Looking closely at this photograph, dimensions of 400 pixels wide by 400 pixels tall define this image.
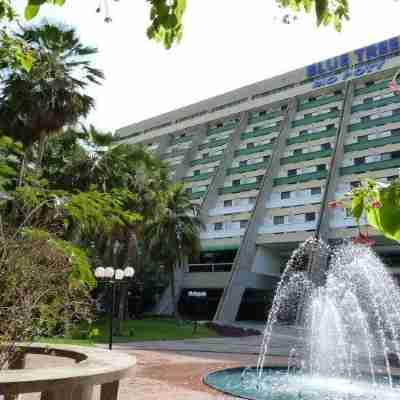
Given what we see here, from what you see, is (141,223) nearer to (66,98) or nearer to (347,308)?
(66,98)

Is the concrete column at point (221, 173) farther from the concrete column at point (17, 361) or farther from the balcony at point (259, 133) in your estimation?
the concrete column at point (17, 361)

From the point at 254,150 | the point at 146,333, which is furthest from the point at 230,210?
the point at 146,333

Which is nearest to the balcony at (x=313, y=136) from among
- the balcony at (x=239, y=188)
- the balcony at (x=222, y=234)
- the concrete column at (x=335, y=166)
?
the concrete column at (x=335, y=166)

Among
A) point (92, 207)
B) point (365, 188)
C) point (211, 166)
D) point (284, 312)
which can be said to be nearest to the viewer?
point (365, 188)

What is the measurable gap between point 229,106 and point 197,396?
5390 centimetres

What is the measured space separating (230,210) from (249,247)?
7678 mm

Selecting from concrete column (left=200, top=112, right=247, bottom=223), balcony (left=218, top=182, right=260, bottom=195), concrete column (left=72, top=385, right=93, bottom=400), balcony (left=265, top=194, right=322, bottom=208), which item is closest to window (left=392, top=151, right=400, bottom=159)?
balcony (left=265, top=194, right=322, bottom=208)

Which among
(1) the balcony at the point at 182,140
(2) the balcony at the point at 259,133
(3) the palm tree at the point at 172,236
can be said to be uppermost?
(1) the balcony at the point at 182,140

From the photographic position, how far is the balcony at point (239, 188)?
174 feet

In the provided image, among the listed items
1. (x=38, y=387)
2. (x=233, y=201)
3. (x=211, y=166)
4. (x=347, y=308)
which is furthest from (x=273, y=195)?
(x=38, y=387)

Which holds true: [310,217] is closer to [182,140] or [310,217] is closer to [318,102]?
[318,102]

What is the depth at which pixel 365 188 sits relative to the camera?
6.06 feet

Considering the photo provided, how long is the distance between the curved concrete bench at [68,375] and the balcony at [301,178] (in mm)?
42867

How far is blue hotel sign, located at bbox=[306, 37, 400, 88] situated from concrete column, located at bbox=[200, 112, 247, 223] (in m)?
10.7
